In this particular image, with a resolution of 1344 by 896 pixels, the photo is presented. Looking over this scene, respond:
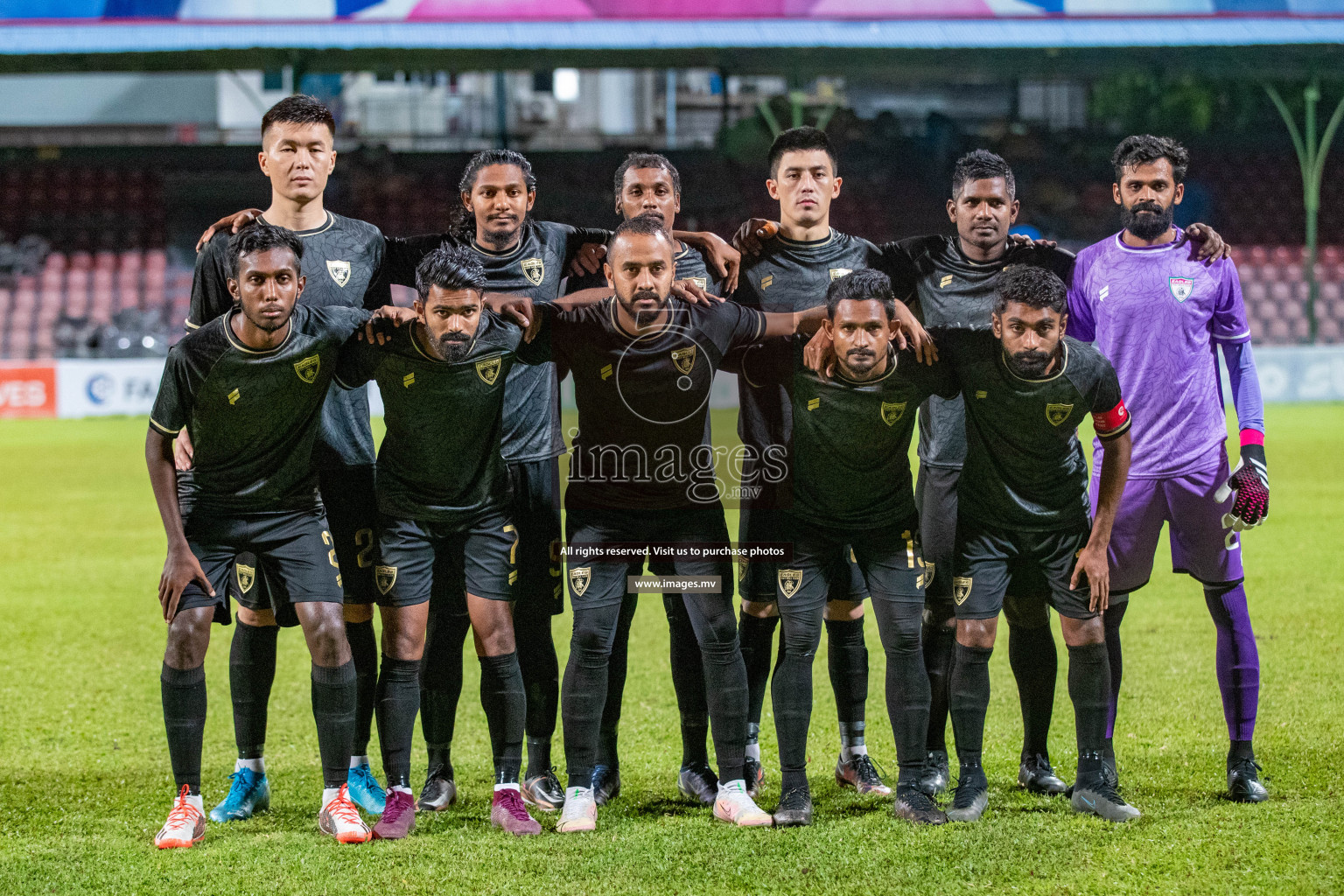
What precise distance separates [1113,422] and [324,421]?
2.68 meters

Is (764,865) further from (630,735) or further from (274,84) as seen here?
(274,84)

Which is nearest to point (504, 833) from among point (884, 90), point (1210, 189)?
point (1210, 189)

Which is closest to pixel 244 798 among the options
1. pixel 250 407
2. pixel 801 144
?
pixel 250 407

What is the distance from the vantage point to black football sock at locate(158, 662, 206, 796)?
4.12 metres

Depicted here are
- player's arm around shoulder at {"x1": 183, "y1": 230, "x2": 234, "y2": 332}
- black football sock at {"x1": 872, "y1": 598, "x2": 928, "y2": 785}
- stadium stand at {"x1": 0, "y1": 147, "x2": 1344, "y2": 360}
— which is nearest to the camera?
black football sock at {"x1": 872, "y1": 598, "x2": 928, "y2": 785}

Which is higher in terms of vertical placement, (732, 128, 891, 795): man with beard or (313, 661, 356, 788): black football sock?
(732, 128, 891, 795): man with beard

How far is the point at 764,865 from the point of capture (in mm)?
3820

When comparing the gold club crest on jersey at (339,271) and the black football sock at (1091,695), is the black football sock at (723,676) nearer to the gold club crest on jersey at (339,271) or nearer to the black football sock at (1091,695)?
the black football sock at (1091,695)

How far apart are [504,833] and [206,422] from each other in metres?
1.63

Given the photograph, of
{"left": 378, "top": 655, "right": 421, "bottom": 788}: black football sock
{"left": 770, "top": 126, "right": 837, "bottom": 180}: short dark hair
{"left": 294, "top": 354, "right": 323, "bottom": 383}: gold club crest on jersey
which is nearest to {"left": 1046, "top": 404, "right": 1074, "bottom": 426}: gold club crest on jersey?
{"left": 770, "top": 126, "right": 837, "bottom": 180}: short dark hair

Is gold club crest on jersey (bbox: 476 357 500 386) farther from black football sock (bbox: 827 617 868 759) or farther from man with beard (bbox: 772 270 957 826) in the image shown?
black football sock (bbox: 827 617 868 759)

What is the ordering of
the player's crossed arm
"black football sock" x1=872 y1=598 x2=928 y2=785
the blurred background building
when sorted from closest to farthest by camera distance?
the player's crossed arm, "black football sock" x1=872 y1=598 x2=928 y2=785, the blurred background building

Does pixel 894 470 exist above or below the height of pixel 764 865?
above

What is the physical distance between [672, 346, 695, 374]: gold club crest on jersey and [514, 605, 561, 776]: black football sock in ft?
3.38
